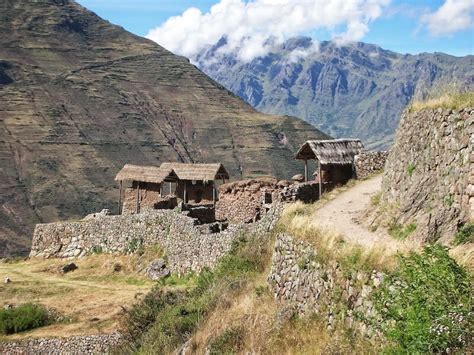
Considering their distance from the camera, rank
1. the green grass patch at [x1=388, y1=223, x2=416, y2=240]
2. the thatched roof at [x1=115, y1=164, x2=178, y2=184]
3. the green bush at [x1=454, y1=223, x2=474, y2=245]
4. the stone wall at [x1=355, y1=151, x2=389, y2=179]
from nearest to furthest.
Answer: the green bush at [x1=454, y1=223, x2=474, y2=245], the green grass patch at [x1=388, y1=223, x2=416, y2=240], the stone wall at [x1=355, y1=151, x2=389, y2=179], the thatched roof at [x1=115, y1=164, x2=178, y2=184]


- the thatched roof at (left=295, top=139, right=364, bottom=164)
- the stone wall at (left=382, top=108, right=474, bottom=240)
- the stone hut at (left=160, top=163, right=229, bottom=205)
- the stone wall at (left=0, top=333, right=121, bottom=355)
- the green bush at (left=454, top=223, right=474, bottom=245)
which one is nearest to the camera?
the green bush at (left=454, top=223, right=474, bottom=245)

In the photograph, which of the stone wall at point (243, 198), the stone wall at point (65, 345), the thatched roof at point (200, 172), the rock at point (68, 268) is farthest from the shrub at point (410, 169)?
Answer: the rock at point (68, 268)

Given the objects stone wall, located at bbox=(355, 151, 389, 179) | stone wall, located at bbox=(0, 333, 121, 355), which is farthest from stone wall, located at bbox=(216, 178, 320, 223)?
stone wall, located at bbox=(0, 333, 121, 355)

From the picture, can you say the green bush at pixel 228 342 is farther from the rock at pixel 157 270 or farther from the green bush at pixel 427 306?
the rock at pixel 157 270

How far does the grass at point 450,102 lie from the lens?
15.1m

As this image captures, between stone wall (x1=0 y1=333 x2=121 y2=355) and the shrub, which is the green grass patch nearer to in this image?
the shrub

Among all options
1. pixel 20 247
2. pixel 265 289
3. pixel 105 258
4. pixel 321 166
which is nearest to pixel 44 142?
pixel 20 247

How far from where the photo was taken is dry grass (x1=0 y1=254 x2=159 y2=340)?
2488 cm

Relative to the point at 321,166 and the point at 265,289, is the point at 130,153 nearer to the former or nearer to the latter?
the point at 321,166

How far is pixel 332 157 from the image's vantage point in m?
30.0

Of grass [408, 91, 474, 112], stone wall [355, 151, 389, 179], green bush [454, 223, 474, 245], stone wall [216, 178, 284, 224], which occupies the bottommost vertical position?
stone wall [216, 178, 284, 224]

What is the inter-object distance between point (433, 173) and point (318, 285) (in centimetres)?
519

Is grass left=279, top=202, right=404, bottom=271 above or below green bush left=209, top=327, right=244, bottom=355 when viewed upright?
above

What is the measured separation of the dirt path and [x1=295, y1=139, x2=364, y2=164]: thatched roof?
203 cm
